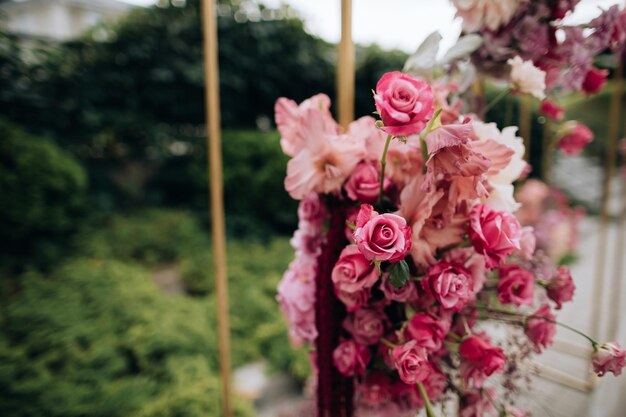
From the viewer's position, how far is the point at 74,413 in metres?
1.43

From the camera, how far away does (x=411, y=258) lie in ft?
1.93

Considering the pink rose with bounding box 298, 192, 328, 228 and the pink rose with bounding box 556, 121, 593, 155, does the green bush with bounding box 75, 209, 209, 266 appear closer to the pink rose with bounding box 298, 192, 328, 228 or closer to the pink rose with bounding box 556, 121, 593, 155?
the pink rose with bounding box 298, 192, 328, 228

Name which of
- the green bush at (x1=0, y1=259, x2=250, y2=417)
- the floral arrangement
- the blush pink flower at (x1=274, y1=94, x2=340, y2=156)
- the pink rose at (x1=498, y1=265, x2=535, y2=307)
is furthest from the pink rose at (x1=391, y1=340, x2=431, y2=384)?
the green bush at (x1=0, y1=259, x2=250, y2=417)

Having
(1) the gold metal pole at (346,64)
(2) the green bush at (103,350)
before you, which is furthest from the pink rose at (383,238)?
(2) the green bush at (103,350)

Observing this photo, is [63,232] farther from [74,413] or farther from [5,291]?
[74,413]

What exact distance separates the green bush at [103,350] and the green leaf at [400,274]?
4.43ft

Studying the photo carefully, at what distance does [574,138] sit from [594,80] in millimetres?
195

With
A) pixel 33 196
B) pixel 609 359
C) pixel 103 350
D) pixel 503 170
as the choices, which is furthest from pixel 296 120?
pixel 33 196

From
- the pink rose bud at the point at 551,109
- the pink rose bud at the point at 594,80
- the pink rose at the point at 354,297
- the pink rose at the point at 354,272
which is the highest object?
the pink rose bud at the point at 594,80

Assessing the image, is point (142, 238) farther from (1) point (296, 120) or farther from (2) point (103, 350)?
(1) point (296, 120)

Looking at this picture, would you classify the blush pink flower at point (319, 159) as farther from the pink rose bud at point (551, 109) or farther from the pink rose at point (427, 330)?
the pink rose bud at point (551, 109)

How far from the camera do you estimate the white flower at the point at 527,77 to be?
25.6 inches

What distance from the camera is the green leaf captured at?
1.62 feet

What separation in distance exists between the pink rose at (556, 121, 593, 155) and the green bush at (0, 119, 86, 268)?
3.28 meters
